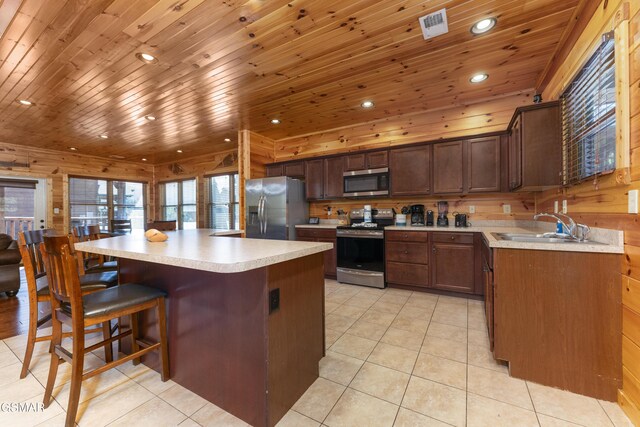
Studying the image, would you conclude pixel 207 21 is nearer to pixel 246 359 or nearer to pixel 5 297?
Answer: pixel 246 359

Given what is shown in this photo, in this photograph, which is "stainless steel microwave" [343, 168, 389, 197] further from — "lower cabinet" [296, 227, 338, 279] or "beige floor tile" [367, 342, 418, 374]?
"beige floor tile" [367, 342, 418, 374]

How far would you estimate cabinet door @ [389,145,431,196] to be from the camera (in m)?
3.77

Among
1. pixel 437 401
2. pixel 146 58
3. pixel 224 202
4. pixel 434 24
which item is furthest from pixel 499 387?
pixel 224 202

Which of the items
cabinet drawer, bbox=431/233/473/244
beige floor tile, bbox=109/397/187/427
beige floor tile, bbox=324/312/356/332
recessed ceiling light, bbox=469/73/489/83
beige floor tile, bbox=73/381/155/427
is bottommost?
beige floor tile, bbox=109/397/187/427

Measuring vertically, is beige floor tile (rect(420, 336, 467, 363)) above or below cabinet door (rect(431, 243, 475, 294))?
below

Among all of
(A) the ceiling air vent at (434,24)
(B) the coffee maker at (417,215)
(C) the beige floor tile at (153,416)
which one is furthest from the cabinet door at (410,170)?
(C) the beige floor tile at (153,416)

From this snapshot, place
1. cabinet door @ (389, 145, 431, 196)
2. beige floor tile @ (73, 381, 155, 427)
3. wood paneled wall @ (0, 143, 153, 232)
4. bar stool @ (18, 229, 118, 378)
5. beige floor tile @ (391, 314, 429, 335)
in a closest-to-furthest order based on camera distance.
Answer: beige floor tile @ (73, 381, 155, 427) < bar stool @ (18, 229, 118, 378) < beige floor tile @ (391, 314, 429, 335) < cabinet door @ (389, 145, 431, 196) < wood paneled wall @ (0, 143, 153, 232)

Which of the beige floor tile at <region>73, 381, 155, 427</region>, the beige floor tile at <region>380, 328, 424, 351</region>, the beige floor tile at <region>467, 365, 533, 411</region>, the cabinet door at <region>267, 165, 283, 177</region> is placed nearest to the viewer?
the beige floor tile at <region>73, 381, 155, 427</region>

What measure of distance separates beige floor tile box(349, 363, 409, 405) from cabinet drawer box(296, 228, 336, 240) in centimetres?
242

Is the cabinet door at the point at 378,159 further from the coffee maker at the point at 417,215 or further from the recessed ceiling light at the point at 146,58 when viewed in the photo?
the recessed ceiling light at the point at 146,58

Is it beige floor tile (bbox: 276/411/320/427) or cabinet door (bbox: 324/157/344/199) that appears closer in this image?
beige floor tile (bbox: 276/411/320/427)

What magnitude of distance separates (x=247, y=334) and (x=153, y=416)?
2.39 ft

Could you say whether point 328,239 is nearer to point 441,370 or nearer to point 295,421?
point 441,370

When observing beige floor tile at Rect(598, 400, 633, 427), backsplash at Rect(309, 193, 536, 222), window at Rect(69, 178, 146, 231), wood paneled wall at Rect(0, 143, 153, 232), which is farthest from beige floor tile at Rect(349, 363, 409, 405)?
window at Rect(69, 178, 146, 231)
